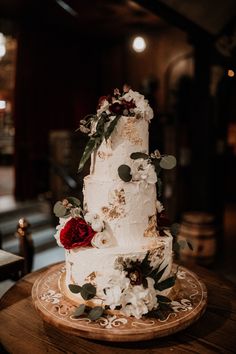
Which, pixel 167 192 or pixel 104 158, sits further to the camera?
pixel 167 192

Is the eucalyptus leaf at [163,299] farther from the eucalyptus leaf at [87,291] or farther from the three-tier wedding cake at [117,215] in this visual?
the eucalyptus leaf at [87,291]

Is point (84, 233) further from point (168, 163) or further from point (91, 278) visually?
point (168, 163)

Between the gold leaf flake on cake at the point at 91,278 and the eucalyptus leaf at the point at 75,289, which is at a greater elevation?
the gold leaf flake on cake at the point at 91,278

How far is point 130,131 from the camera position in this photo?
2.11m

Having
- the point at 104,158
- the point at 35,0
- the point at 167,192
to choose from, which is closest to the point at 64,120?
the point at 35,0

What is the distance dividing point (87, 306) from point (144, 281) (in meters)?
0.37

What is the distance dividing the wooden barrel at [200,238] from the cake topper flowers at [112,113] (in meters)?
3.06

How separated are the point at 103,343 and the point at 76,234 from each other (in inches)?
23.0

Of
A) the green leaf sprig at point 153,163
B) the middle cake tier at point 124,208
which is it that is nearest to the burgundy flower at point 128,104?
the green leaf sprig at point 153,163

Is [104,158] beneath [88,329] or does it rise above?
above

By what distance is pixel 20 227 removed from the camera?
→ 319 cm

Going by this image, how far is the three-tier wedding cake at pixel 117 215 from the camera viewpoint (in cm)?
200

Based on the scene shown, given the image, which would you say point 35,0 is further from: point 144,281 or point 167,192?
point 144,281

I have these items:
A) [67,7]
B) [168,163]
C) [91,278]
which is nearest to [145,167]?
[168,163]
